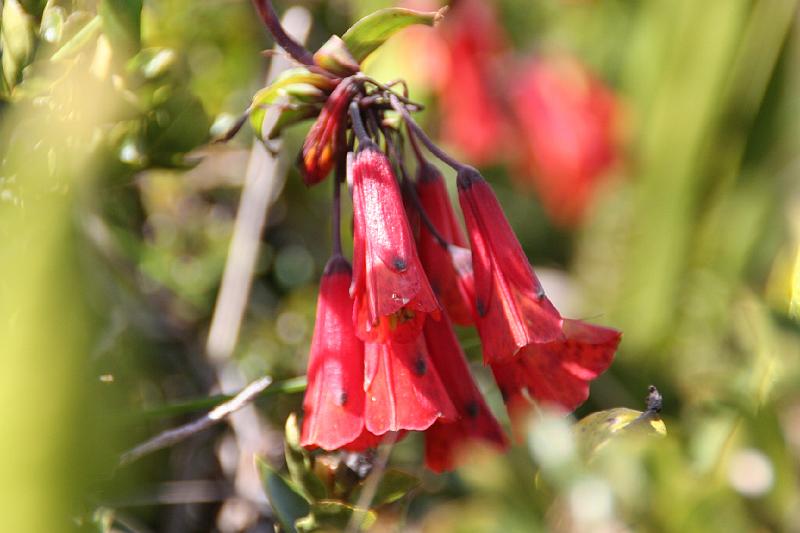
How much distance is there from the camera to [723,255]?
1964 millimetres

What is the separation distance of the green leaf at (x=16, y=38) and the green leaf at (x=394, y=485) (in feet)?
1.41

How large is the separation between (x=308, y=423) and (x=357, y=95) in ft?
0.83

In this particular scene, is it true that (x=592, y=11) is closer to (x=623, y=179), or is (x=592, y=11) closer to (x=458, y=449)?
(x=623, y=179)

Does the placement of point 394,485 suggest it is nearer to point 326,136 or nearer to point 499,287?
point 499,287

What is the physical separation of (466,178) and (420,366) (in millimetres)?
156

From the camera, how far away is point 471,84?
6.57 feet

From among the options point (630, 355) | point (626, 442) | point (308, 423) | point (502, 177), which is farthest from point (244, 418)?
point (502, 177)

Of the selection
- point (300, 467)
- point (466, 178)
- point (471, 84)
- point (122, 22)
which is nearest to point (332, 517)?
point (300, 467)

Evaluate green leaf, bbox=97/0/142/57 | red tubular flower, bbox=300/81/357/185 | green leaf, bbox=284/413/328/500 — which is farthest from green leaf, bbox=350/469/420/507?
green leaf, bbox=97/0/142/57

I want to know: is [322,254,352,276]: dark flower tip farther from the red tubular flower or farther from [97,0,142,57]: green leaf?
[97,0,142,57]: green leaf

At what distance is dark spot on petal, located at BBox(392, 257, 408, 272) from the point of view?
70 cm

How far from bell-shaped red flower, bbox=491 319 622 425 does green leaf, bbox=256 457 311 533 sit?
182mm

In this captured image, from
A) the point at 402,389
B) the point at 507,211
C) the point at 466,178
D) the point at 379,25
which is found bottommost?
the point at 507,211

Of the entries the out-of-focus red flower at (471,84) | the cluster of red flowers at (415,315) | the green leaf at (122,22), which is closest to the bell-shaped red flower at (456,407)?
the cluster of red flowers at (415,315)
